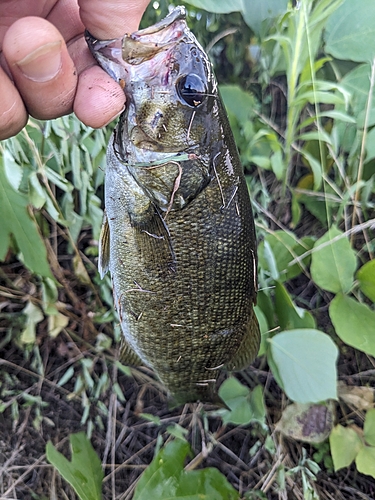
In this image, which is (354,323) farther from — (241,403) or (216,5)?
(216,5)

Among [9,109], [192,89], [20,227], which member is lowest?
[20,227]

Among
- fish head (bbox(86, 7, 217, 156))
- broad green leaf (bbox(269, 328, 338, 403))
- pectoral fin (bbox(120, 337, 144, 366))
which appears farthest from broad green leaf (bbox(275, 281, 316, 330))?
fish head (bbox(86, 7, 217, 156))

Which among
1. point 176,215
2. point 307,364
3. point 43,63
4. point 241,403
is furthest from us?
point 241,403

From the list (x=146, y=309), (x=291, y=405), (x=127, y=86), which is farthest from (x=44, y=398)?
(x=127, y=86)

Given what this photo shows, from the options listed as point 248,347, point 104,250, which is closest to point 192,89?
point 104,250

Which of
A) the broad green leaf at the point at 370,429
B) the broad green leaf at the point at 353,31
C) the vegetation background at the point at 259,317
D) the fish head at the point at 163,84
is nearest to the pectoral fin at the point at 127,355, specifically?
the vegetation background at the point at 259,317

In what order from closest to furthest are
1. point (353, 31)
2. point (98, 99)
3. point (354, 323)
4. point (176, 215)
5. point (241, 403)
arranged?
point (98, 99) → point (176, 215) → point (354, 323) → point (353, 31) → point (241, 403)

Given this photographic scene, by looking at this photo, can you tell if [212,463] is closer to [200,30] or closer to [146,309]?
[146,309]
